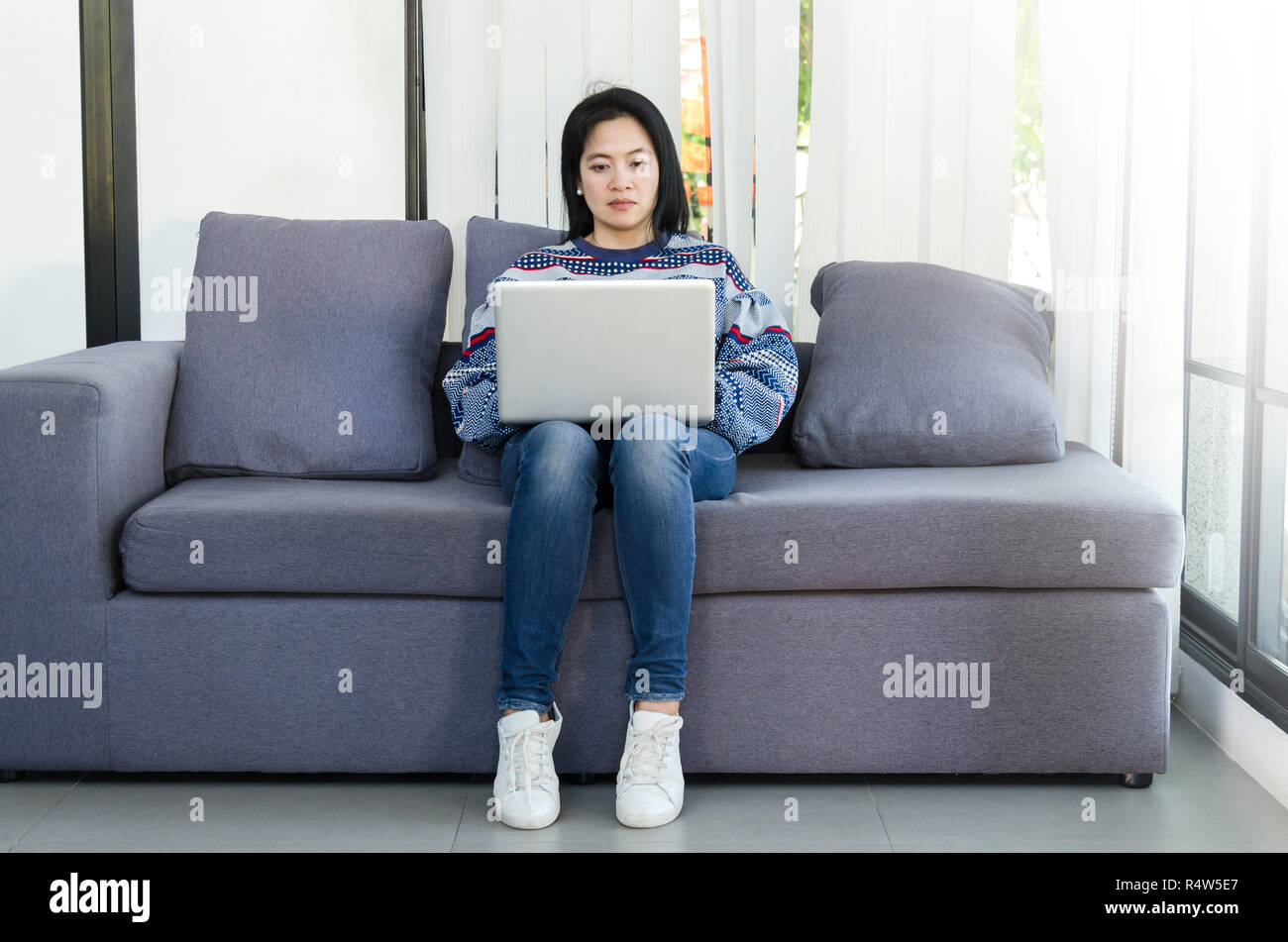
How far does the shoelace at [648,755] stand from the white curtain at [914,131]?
1234mm

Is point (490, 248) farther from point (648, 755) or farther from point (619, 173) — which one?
point (648, 755)

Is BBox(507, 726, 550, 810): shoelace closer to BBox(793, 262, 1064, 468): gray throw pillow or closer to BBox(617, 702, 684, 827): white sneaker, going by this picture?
BBox(617, 702, 684, 827): white sneaker

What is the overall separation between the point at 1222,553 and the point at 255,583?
1.65 metres

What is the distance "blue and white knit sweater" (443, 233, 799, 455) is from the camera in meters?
2.13

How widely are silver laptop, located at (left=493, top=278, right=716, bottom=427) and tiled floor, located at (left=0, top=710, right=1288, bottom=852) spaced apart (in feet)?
1.90

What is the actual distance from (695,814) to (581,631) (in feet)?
1.02

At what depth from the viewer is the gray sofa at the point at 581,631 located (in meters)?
1.92

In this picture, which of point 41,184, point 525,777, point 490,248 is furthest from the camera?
point 41,184

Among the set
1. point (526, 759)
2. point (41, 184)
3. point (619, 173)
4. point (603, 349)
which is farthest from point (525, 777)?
point (41, 184)

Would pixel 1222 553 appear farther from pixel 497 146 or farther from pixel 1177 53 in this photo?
pixel 497 146

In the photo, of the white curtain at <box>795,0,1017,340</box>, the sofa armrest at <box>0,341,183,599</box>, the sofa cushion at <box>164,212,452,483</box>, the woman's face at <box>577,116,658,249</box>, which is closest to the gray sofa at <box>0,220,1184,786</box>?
the sofa armrest at <box>0,341,183,599</box>

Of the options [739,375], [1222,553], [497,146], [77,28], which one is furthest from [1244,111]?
[77,28]

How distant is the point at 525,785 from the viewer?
1809 millimetres

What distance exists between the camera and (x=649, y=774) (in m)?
1.82
